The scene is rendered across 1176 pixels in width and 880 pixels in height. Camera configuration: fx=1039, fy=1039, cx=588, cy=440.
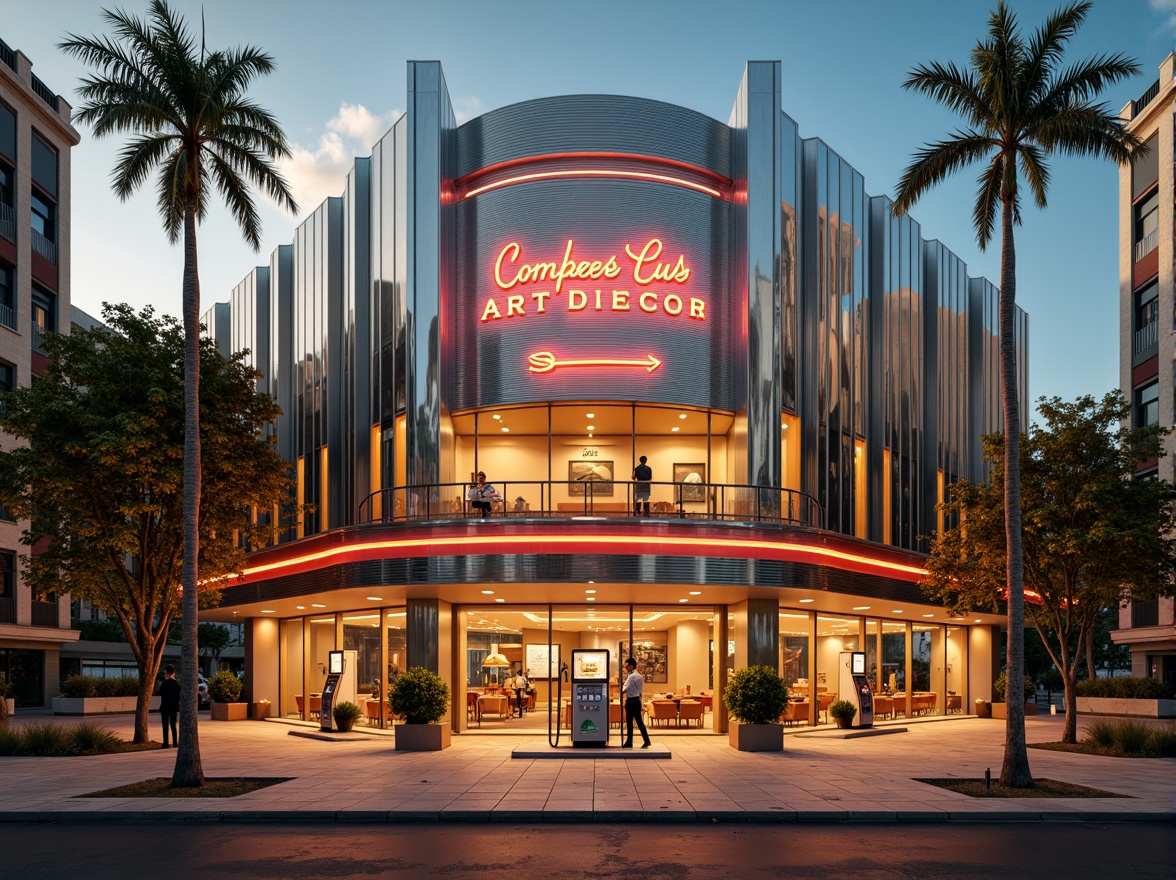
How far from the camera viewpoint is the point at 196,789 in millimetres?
18078

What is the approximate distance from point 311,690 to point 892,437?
22.8 m

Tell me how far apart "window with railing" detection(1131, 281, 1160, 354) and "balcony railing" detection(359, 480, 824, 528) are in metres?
22.6

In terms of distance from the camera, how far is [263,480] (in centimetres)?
2812

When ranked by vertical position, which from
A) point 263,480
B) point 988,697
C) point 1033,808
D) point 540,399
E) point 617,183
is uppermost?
point 617,183

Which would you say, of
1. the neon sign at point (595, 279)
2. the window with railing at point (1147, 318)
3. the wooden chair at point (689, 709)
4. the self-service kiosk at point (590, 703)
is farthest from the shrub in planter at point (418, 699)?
the window with railing at point (1147, 318)

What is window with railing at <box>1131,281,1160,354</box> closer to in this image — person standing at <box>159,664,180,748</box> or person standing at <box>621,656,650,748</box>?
person standing at <box>621,656,650,748</box>

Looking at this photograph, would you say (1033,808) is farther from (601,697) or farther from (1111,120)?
(1111,120)

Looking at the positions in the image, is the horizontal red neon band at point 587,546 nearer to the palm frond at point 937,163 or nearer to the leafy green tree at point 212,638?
the palm frond at point 937,163

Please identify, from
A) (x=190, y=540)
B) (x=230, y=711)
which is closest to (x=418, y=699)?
(x=190, y=540)

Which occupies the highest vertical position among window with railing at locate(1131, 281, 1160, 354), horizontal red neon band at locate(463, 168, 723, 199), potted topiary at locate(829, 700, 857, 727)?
horizontal red neon band at locate(463, 168, 723, 199)

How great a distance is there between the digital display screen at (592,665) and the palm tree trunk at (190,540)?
828 cm

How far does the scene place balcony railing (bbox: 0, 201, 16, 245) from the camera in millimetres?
43969

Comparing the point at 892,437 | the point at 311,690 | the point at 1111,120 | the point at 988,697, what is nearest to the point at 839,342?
the point at 892,437

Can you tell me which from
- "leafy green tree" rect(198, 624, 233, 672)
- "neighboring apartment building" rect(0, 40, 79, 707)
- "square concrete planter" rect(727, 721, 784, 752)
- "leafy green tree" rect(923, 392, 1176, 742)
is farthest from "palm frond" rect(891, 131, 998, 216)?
"leafy green tree" rect(198, 624, 233, 672)
